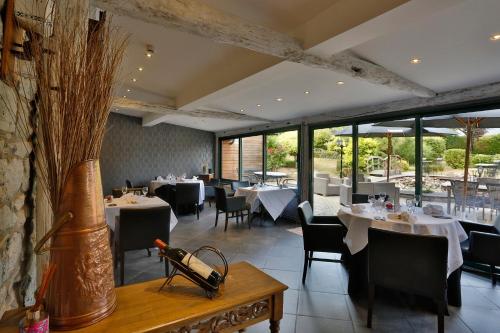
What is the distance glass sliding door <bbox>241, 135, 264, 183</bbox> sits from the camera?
766cm

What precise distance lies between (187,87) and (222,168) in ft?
15.6

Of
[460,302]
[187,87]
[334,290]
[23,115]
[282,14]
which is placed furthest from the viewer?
[187,87]

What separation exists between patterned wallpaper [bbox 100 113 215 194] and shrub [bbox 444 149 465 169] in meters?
7.33

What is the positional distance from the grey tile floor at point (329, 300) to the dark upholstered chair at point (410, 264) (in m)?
0.27

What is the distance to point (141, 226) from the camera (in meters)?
2.97

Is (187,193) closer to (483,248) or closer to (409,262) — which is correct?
(409,262)

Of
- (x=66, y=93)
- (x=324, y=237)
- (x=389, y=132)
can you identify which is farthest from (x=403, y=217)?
(x=66, y=93)

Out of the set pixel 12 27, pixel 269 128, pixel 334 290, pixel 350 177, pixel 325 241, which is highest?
pixel 269 128

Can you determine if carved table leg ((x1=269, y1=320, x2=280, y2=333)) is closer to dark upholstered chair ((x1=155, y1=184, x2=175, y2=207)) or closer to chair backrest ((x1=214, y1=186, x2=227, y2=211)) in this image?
chair backrest ((x1=214, y1=186, x2=227, y2=211))

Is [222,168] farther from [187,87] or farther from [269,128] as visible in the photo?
[187,87]

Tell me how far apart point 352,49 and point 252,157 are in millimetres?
5407

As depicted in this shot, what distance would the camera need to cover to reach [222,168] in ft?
31.4

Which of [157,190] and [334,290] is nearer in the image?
[334,290]

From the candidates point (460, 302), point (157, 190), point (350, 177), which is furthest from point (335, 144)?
point (157, 190)
